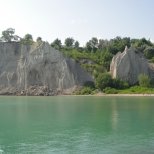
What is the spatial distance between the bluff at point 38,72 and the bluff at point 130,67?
6127mm

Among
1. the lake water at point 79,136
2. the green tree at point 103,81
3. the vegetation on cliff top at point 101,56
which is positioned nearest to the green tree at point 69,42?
the vegetation on cliff top at point 101,56

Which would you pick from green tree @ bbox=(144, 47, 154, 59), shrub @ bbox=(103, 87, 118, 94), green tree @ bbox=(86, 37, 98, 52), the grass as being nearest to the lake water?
the grass

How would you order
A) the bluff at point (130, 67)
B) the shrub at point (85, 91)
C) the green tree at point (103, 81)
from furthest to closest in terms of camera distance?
the bluff at point (130, 67) → the green tree at point (103, 81) → the shrub at point (85, 91)

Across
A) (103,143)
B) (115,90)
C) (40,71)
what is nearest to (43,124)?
(103,143)

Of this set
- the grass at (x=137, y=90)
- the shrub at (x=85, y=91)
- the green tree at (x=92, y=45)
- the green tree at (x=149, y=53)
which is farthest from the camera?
the green tree at (x=92, y=45)

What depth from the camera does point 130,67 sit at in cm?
8650

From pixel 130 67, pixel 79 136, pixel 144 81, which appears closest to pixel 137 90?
pixel 144 81

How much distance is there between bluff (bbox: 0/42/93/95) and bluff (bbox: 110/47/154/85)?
20.1 ft

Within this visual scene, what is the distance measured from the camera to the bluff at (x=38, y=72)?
85875 millimetres

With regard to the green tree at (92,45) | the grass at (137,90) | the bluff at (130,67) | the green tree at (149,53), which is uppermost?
the green tree at (92,45)

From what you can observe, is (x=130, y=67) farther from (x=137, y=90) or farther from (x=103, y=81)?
Result: (x=103, y=81)

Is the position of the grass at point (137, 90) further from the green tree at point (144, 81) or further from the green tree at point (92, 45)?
the green tree at point (92, 45)

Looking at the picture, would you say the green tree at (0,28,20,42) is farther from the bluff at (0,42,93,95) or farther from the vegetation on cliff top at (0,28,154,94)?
the bluff at (0,42,93,95)

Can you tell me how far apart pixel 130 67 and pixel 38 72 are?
19.8 meters
